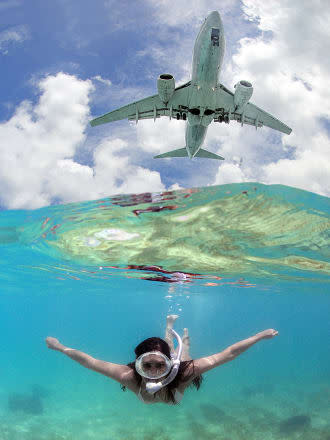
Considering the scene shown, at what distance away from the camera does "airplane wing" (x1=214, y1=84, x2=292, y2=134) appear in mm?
19625

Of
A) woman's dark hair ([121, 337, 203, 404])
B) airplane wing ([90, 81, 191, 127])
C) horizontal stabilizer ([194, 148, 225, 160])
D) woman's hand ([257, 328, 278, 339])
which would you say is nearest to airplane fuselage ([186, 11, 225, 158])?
airplane wing ([90, 81, 191, 127])

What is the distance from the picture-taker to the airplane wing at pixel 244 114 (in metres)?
19.6

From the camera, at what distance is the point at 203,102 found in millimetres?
17906

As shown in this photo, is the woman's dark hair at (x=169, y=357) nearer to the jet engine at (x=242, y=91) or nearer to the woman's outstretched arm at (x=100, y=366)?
the woman's outstretched arm at (x=100, y=366)

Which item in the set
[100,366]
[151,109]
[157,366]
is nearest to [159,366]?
[157,366]

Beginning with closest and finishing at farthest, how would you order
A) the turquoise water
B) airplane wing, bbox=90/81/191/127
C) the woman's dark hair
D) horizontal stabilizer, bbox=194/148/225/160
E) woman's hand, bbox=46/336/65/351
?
the woman's dark hair < woman's hand, bbox=46/336/65/351 < the turquoise water < airplane wing, bbox=90/81/191/127 < horizontal stabilizer, bbox=194/148/225/160

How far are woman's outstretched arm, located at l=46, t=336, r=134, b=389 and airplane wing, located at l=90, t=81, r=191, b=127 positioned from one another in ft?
61.9

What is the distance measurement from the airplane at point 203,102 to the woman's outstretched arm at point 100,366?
1564cm

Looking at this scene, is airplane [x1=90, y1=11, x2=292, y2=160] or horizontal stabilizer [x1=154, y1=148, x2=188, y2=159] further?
horizontal stabilizer [x1=154, y1=148, x2=188, y2=159]

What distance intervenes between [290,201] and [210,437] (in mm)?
12850

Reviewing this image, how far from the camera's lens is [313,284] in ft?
80.6

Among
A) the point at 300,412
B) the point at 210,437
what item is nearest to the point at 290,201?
the point at 210,437

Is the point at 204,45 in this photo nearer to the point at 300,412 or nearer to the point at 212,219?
the point at 212,219

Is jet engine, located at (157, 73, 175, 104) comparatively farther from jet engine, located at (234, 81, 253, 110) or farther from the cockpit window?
jet engine, located at (234, 81, 253, 110)
